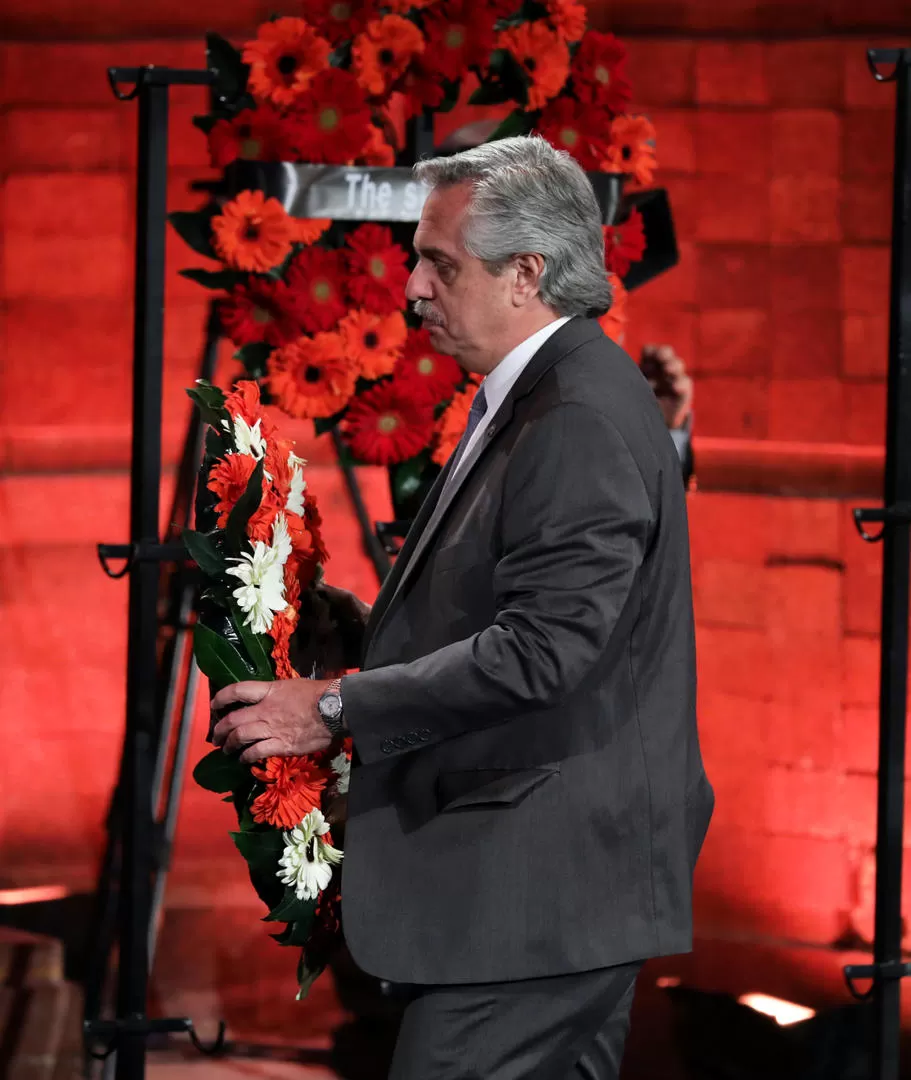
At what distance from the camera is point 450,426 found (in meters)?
2.33

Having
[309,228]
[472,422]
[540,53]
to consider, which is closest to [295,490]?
[472,422]

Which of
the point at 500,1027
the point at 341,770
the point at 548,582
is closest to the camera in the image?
the point at 548,582

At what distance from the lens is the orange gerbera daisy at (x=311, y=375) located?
2.27 meters

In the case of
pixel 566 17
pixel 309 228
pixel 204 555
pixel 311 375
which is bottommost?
pixel 204 555

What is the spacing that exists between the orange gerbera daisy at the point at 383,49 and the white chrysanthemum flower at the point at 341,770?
3.56 feet

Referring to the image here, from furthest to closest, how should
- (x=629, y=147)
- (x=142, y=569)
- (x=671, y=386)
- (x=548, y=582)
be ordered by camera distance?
(x=671, y=386) < (x=629, y=147) < (x=142, y=569) < (x=548, y=582)

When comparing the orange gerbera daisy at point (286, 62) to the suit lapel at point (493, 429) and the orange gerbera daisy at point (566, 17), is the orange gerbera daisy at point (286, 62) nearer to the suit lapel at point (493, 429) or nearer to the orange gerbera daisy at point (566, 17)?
the orange gerbera daisy at point (566, 17)

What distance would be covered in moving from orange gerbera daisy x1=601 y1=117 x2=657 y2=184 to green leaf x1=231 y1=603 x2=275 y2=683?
1.14 metres

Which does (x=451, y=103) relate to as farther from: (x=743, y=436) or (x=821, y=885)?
(x=821, y=885)

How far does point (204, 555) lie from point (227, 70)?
1025 mm

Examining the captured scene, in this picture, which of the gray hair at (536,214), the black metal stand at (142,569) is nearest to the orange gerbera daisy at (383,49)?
the black metal stand at (142,569)

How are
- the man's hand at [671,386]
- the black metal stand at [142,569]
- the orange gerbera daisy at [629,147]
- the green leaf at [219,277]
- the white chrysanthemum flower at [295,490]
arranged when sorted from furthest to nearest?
the man's hand at [671,386] → the orange gerbera daisy at [629,147] → the green leaf at [219,277] → the black metal stand at [142,569] → the white chrysanthemum flower at [295,490]

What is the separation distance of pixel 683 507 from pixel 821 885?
2.07 m

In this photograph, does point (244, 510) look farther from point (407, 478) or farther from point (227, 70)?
point (227, 70)
